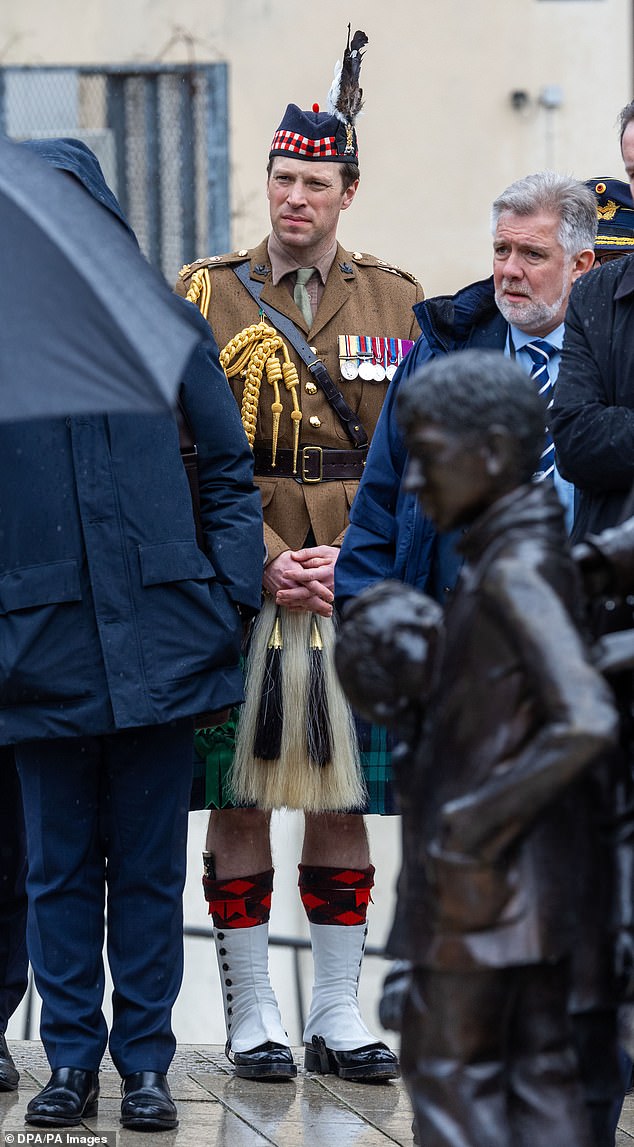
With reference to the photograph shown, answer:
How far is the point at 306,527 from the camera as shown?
16.0 feet

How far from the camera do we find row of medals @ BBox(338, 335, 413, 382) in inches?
195

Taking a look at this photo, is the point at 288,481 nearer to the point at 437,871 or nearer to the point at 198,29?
the point at 437,871

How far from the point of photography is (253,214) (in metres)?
9.58

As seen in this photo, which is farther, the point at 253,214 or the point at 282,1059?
the point at 253,214

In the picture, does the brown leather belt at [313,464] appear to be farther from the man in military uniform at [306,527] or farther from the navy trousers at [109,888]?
the navy trousers at [109,888]

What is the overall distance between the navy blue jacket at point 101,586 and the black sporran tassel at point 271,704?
518mm

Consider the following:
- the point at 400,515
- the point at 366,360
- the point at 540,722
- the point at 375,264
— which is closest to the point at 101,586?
the point at 400,515

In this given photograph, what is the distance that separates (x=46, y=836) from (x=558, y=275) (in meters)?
1.67

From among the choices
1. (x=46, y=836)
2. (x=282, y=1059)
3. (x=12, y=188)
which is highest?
(x=12, y=188)

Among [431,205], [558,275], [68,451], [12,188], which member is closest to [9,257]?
[12,188]

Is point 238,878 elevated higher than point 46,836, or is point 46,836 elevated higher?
point 46,836

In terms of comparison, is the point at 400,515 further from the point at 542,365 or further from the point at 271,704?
the point at 271,704

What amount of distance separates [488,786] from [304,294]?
2.63 meters

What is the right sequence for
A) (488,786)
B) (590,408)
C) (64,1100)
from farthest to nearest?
(64,1100) → (590,408) → (488,786)
